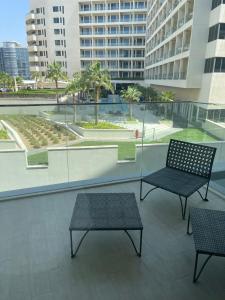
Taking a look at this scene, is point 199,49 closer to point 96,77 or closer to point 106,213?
point 96,77

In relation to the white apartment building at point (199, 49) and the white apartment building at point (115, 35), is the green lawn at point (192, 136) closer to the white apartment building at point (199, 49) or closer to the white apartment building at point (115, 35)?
the white apartment building at point (199, 49)

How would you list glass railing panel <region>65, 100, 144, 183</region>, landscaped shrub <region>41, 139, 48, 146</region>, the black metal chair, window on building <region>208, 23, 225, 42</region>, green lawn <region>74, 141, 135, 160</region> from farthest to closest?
window on building <region>208, 23, 225, 42</region>, green lawn <region>74, 141, 135, 160</region>, landscaped shrub <region>41, 139, 48, 146</region>, glass railing panel <region>65, 100, 144, 183</region>, the black metal chair

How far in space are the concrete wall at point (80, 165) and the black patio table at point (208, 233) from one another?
1.79 m

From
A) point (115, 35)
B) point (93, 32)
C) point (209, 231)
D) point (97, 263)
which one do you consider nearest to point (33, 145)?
point (97, 263)

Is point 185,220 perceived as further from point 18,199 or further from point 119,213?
point 18,199

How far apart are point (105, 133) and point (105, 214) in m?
3.36

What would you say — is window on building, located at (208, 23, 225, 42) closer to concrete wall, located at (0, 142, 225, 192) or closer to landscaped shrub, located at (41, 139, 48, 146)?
concrete wall, located at (0, 142, 225, 192)

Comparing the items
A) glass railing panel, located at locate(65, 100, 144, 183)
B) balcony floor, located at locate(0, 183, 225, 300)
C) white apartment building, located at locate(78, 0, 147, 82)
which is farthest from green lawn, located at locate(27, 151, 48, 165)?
white apartment building, located at locate(78, 0, 147, 82)

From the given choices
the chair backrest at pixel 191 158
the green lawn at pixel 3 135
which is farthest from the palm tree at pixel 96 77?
the chair backrest at pixel 191 158

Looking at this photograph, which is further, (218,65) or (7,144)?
(218,65)

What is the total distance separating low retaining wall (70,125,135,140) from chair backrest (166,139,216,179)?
1092mm

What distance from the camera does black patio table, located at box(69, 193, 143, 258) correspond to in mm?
2107

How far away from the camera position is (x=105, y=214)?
2309 millimetres

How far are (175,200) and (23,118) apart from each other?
101 inches
